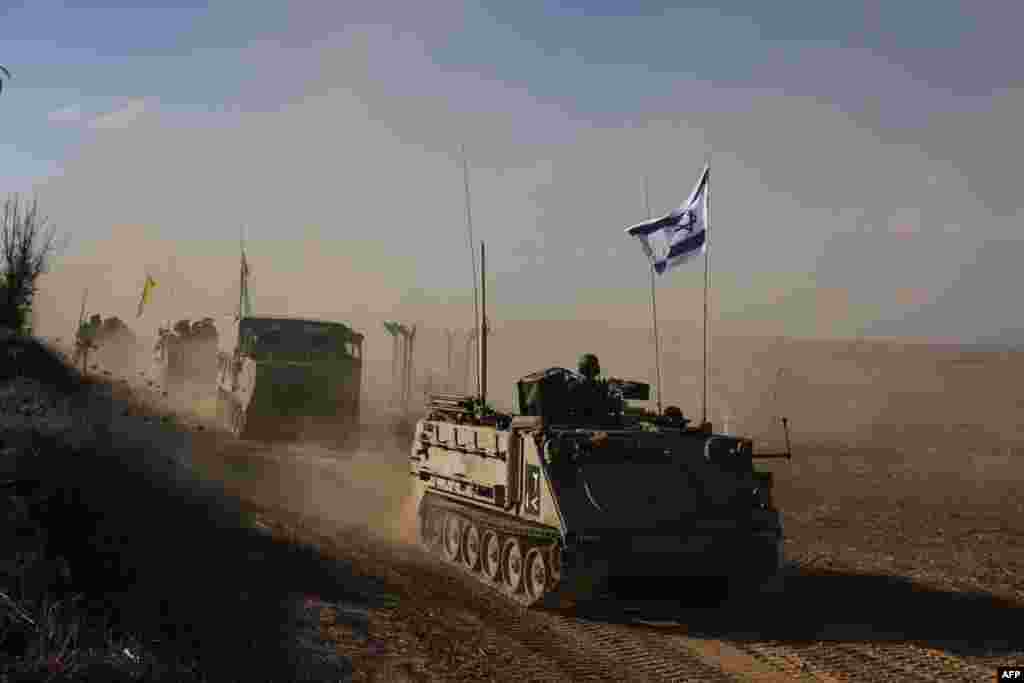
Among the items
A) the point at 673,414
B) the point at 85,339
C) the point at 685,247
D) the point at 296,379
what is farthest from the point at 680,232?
the point at 85,339

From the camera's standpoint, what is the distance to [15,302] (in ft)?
73.6

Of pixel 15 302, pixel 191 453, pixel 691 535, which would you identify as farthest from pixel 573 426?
pixel 15 302

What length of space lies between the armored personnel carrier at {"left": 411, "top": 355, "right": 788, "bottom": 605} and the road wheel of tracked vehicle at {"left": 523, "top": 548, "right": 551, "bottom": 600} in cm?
2

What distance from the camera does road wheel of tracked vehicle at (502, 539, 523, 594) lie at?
464 inches

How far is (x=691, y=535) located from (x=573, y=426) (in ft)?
8.14

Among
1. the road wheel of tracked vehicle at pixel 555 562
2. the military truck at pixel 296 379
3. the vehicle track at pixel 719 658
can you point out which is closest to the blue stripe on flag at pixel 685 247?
the road wheel of tracked vehicle at pixel 555 562

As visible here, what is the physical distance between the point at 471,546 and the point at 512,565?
1.62 m

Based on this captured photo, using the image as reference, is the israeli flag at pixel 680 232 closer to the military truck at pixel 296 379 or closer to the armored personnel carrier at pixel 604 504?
the armored personnel carrier at pixel 604 504

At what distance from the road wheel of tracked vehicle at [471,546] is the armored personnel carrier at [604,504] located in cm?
3

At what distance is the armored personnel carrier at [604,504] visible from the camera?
10.8 meters

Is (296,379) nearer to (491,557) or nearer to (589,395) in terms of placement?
(589,395)

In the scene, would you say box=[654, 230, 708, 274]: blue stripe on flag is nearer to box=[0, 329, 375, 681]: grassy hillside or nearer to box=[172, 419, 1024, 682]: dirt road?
box=[172, 419, 1024, 682]: dirt road

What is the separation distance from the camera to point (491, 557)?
41.7ft

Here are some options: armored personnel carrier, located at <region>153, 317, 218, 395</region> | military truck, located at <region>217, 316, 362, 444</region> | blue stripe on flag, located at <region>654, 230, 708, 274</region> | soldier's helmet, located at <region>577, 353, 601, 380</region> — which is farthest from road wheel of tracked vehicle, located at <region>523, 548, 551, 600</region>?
armored personnel carrier, located at <region>153, 317, 218, 395</region>
